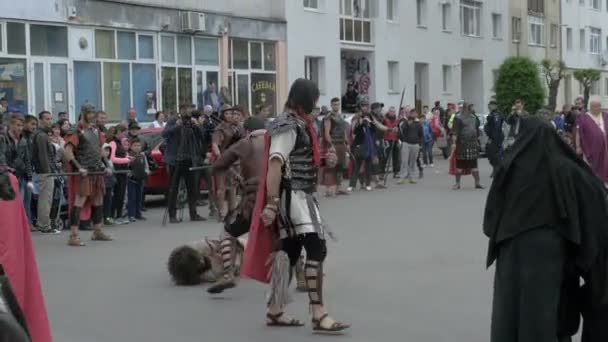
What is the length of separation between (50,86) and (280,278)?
784 inches

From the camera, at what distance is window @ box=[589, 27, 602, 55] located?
2960 inches

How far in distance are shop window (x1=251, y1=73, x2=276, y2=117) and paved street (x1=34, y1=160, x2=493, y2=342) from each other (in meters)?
19.6

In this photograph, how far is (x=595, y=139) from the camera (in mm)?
16906

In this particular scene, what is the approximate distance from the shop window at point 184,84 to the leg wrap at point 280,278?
2413 centimetres

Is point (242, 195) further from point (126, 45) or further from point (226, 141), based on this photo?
point (126, 45)

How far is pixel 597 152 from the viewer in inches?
666

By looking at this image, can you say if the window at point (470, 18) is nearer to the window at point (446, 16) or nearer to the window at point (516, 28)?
the window at point (446, 16)

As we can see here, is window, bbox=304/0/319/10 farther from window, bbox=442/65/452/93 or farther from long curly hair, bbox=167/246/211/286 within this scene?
long curly hair, bbox=167/246/211/286

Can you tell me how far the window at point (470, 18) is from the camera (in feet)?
179

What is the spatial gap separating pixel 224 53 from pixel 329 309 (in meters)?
25.9

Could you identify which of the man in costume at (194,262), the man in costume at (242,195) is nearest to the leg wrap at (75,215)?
the man in costume at (194,262)

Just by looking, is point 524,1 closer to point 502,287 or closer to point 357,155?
point 357,155

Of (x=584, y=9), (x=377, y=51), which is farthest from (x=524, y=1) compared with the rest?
(x=377, y=51)

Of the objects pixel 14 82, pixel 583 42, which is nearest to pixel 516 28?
pixel 583 42
